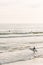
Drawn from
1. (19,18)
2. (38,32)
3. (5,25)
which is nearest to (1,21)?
(5,25)

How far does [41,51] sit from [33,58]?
0.09 metres

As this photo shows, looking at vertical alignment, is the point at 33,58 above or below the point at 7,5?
below

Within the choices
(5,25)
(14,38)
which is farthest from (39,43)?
(5,25)

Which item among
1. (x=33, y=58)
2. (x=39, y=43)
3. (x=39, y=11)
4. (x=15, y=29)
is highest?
(x=39, y=11)

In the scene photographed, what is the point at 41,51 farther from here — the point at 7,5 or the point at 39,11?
the point at 7,5

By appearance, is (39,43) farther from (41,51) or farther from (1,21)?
(1,21)

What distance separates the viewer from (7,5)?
0.96 meters

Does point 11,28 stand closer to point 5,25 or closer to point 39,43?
point 5,25

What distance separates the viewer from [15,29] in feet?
3.24

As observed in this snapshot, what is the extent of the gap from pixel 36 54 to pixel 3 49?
0.87 feet

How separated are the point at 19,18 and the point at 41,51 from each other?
32 cm

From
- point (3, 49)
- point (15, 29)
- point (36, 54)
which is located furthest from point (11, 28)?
point (36, 54)

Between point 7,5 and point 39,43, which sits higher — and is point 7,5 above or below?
above

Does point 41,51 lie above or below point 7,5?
below
